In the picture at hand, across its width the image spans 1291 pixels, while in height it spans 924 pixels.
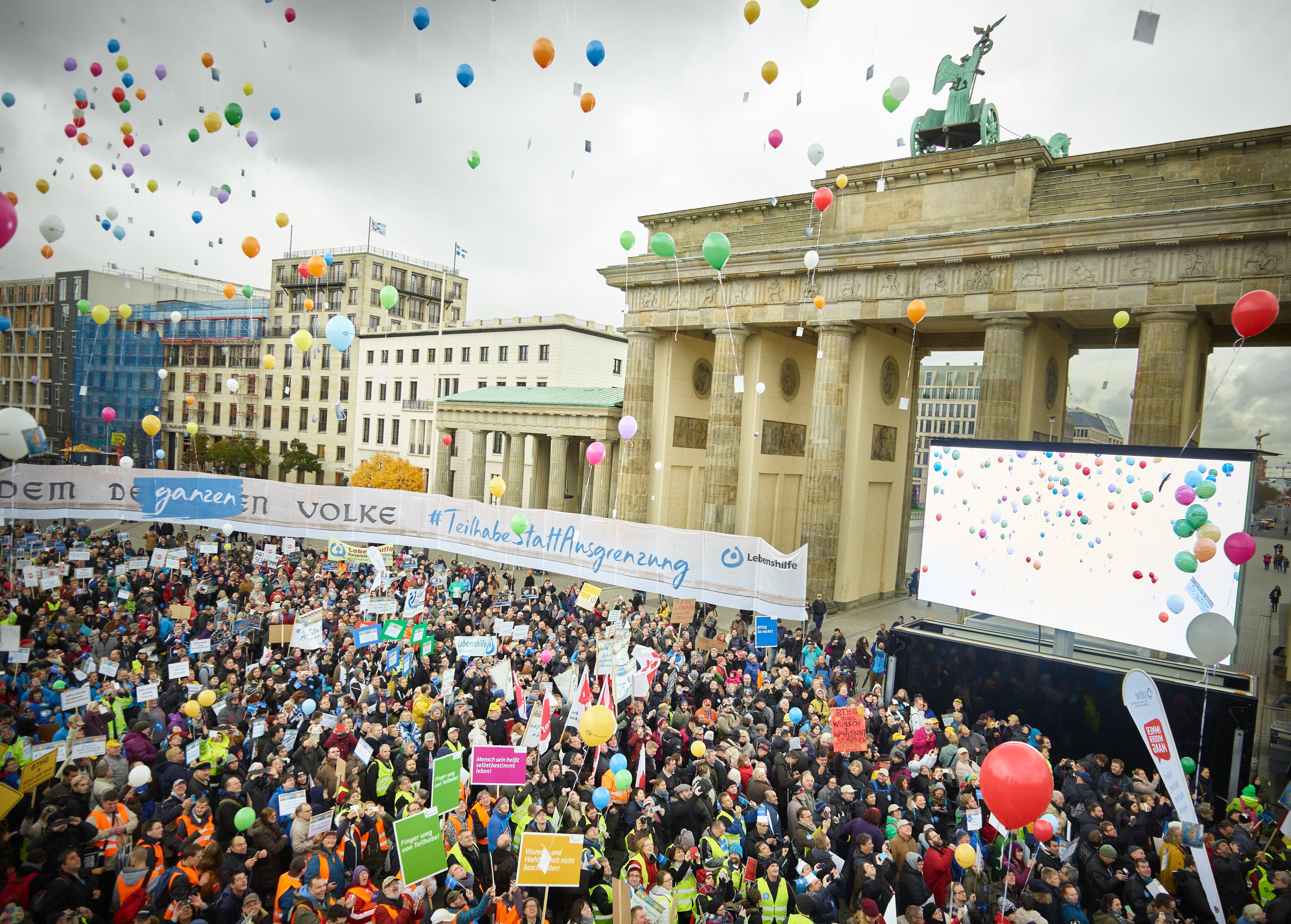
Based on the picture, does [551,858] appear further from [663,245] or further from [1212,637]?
[663,245]

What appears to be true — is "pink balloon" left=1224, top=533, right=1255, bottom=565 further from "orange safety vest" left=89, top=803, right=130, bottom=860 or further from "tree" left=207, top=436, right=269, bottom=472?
"tree" left=207, top=436, right=269, bottom=472

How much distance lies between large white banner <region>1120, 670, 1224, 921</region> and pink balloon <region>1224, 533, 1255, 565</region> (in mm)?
4988

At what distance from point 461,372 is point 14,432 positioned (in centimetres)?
4118

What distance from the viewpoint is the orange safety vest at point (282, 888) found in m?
6.18

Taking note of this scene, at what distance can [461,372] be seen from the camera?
51562 millimetres

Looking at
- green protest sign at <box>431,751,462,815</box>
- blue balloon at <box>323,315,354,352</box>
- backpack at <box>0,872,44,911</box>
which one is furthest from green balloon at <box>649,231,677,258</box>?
backpack at <box>0,872,44,911</box>

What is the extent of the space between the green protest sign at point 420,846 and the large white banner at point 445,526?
11923 millimetres

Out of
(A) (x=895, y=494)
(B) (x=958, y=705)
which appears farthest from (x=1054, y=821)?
(A) (x=895, y=494)

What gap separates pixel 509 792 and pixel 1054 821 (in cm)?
651

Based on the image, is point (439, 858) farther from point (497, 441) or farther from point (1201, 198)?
point (497, 441)

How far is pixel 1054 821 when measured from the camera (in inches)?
335

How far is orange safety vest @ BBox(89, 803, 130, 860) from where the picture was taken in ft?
20.9

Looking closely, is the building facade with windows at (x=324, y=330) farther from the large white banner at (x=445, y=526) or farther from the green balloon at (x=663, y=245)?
the green balloon at (x=663, y=245)

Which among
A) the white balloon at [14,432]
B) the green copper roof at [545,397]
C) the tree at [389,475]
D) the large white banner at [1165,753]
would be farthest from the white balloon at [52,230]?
the tree at [389,475]
